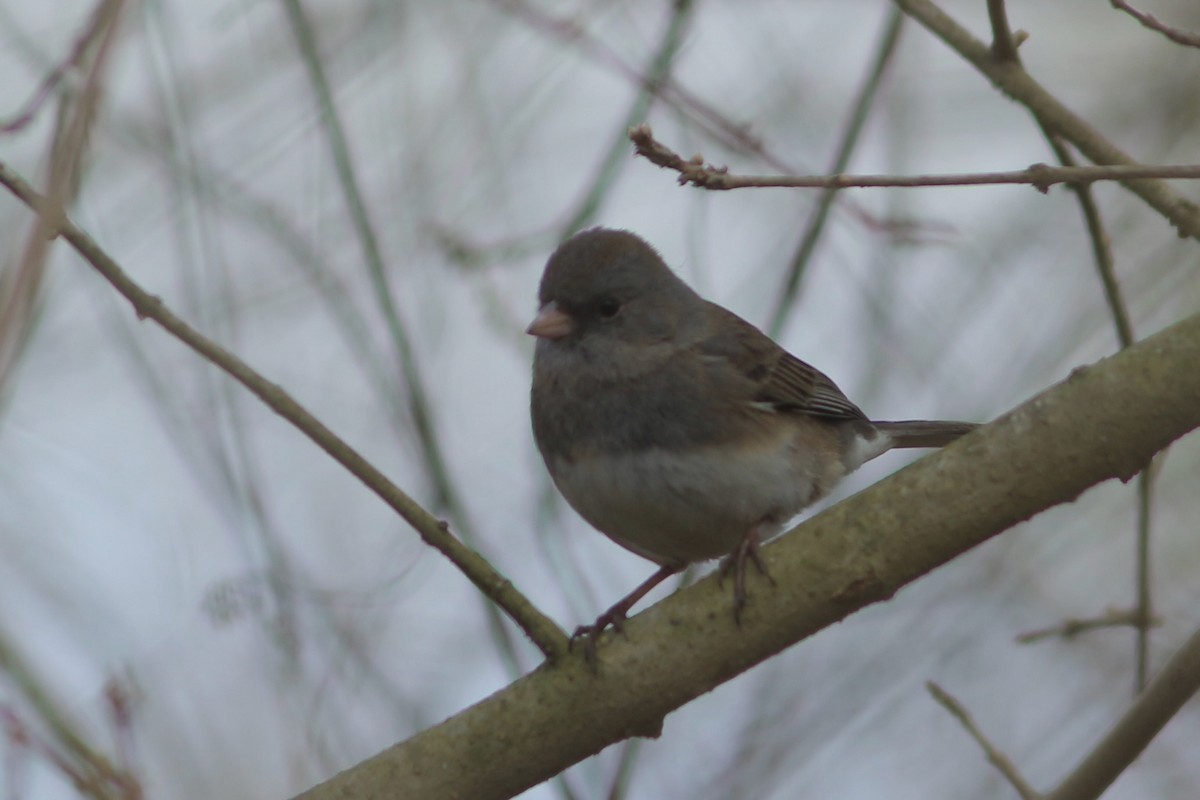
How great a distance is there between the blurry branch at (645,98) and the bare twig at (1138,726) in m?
1.90

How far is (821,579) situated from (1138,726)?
54cm

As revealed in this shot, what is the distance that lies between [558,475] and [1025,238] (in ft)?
7.47

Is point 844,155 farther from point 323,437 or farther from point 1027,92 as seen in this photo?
point 323,437

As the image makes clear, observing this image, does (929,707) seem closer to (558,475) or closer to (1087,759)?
(558,475)

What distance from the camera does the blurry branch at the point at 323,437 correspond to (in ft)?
6.08

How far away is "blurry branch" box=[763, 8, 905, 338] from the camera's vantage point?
10.7 ft

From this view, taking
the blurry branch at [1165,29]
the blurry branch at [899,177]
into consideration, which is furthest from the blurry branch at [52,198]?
the blurry branch at [1165,29]

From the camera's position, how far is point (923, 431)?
3674 mm

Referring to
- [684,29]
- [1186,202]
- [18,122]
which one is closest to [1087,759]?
[1186,202]

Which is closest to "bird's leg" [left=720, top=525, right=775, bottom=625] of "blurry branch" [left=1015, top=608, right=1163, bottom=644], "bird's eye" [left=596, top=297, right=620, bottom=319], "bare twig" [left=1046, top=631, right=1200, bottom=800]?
"bare twig" [left=1046, top=631, right=1200, bottom=800]

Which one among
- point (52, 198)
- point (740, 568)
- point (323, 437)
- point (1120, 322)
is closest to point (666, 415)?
point (740, 568)

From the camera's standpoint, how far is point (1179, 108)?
516 centimetres

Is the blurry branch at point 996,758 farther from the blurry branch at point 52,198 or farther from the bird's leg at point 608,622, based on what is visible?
the blurry branch at point 52,198

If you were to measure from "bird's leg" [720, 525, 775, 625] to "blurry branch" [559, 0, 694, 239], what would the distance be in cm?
138
